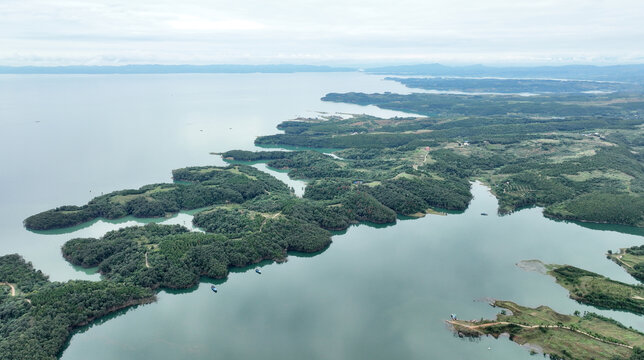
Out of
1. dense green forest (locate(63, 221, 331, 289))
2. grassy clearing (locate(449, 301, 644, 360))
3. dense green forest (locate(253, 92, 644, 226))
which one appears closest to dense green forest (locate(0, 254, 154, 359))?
dense green forest (locate(63, 221, 331, 289))

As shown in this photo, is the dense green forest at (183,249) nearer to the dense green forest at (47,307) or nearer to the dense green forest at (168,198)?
the dense green forest at (47,307)

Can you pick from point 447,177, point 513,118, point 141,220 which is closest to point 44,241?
point 141,220

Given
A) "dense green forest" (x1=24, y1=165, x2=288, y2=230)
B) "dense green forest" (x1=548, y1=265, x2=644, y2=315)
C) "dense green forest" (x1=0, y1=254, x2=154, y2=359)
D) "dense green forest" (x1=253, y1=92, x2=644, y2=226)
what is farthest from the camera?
"dense green forest" (x1=253, y1=92, x2=644, y2=226)

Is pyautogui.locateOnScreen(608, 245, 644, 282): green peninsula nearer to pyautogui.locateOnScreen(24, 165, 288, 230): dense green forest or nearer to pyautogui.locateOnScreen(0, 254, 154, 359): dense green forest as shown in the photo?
pyautogui.locateOnScreen(24, 165, 288, 230): dense green forest

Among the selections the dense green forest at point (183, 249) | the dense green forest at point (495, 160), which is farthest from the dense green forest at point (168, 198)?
the dense green forest at point (495, 160)

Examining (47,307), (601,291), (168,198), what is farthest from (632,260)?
(168,198)

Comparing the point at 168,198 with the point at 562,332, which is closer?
the point at 562,332

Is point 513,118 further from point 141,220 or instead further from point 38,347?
point 38,347

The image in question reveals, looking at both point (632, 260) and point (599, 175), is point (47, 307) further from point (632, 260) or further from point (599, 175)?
point (599, 175)
